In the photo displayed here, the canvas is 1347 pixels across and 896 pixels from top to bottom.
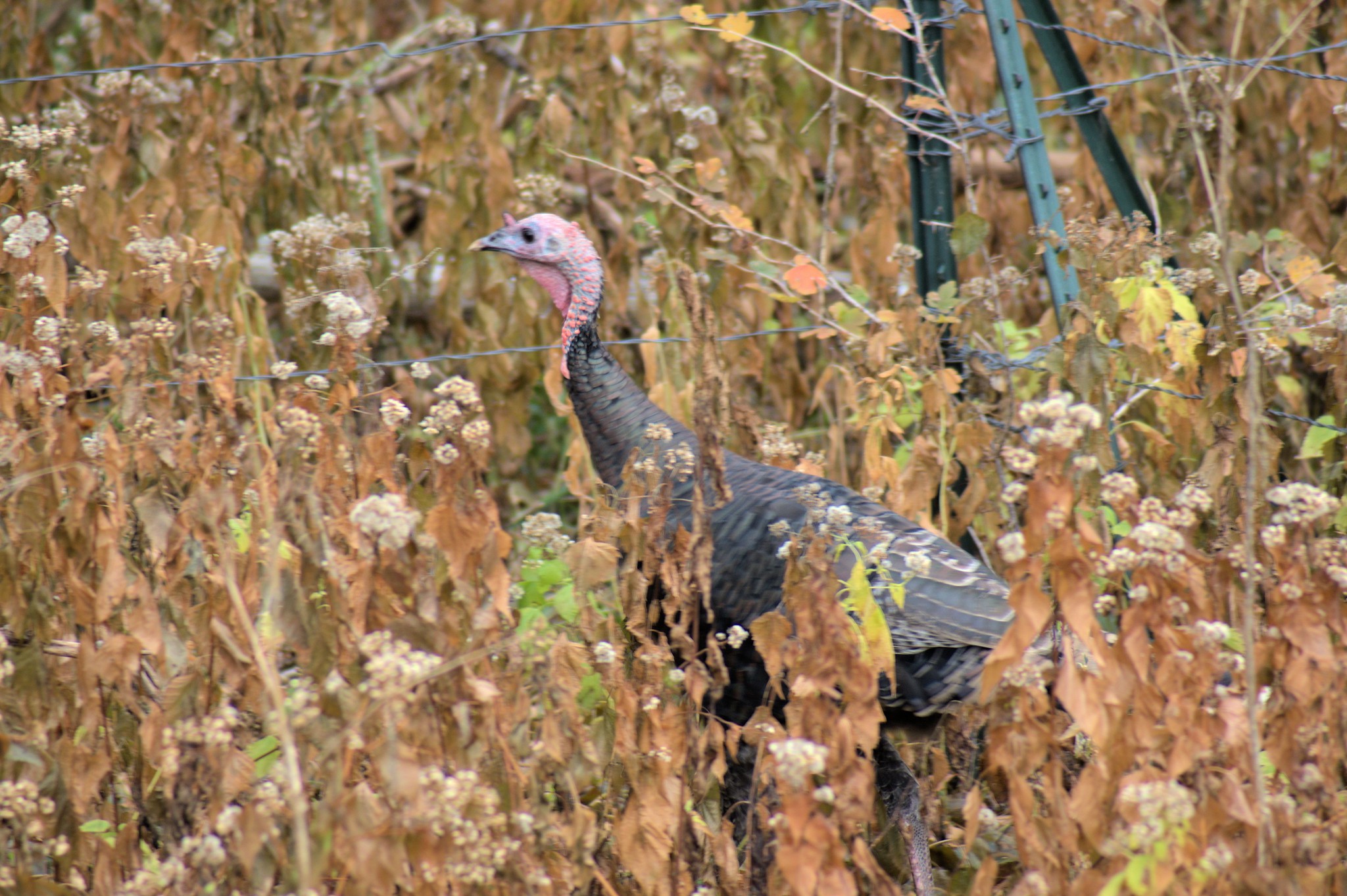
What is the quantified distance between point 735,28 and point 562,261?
782 millimetres

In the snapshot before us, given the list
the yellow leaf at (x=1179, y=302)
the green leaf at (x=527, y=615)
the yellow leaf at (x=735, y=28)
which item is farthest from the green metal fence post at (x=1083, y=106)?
the green leaf at (x=527, y=615)

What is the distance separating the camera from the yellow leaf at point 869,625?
2258 mm

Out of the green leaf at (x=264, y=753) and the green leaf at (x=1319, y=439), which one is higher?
the green leaf at (x=1319, y=439)

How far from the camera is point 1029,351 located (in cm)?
376

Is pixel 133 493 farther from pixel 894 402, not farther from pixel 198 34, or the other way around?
pixel 198 34

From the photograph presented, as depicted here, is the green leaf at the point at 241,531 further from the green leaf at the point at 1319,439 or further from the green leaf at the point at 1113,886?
the green leaf at the point at 1319,439

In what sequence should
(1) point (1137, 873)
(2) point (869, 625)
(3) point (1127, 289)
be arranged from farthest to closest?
(3) point (1127, 289), (2) point (869, 625), (1) point (1137, 873)

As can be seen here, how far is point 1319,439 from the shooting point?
3.10 metres

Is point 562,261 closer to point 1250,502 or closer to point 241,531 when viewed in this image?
point 241,531

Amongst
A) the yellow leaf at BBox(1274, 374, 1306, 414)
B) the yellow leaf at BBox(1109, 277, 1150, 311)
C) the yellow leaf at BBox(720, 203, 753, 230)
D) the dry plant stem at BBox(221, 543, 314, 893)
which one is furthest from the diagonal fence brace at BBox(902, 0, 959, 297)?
the dry plant stem at BBox(221, 543, 314, 893)

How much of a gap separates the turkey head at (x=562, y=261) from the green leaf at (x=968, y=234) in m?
0.93

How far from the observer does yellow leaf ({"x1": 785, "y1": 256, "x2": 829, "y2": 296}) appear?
3.35 metres

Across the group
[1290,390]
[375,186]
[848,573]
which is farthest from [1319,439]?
[375,186]

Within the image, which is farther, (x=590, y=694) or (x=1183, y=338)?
(x=590, y=694)
